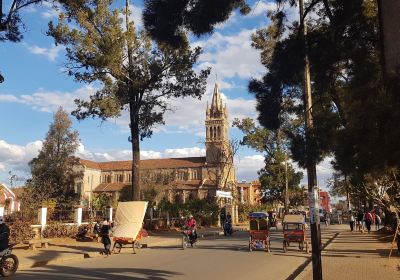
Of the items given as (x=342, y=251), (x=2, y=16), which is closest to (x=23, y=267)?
(x=2, y=16)

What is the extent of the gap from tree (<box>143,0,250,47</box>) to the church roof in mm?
109611

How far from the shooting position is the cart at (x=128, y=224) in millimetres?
20766

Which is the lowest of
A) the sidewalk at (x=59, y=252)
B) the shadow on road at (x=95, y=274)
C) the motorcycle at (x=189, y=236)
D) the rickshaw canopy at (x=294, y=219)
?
the shadow on road at (x=95, y=274)

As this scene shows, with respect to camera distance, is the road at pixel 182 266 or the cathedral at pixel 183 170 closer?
the road at pixel 182 266

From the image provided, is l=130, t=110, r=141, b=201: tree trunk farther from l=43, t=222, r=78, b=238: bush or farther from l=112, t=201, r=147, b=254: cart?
l=112, t=201, r=147, b=254: cart

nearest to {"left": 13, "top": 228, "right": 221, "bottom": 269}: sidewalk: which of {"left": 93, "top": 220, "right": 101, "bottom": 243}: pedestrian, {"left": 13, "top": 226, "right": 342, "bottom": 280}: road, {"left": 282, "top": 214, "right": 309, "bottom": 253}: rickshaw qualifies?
{"left": 13, "top": 226, "right": 342, "bottom": 280}: road

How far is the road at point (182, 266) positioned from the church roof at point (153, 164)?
101m

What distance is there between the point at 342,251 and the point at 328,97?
7664mm

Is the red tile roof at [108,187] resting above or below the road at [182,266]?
above

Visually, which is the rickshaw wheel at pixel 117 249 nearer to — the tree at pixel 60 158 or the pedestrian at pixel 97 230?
the pedestrian at pixel 97 230

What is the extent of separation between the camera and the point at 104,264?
1622 cm

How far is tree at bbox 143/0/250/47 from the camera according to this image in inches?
387

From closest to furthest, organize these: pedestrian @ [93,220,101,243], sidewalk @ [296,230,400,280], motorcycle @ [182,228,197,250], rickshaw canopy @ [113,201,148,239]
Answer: sidewalk @ [296,230,400,280] < rickshaw canopy @ [113,201,148,239] < motorcycle @ [182,228,197,250] < pedestrian @ [93,220,101,243]

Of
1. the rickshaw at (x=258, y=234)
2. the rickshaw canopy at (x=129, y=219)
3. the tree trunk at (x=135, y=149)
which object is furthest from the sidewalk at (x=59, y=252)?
the rickshaw at (x=258, y=234)
